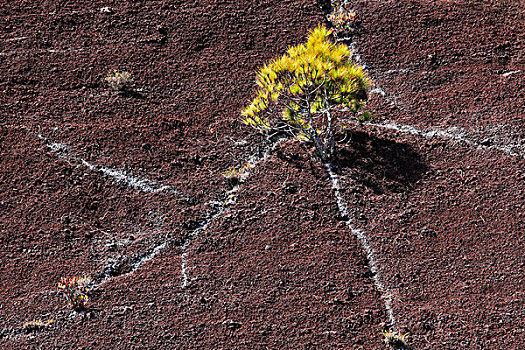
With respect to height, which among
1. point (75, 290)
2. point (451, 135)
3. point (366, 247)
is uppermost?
point (451, 135)

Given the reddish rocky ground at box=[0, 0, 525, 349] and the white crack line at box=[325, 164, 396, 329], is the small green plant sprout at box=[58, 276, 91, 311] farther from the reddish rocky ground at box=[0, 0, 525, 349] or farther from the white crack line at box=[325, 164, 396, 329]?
the white crack line at box=[325, 164, 396, 329]

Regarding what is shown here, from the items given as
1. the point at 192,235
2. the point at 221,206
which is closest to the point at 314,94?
the point at 221,206

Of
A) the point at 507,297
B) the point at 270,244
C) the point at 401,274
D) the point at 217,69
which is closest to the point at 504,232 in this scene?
the point at 507,297

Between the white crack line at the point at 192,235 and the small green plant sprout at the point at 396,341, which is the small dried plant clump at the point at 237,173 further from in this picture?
the small green plant sprout at the point at 396,341

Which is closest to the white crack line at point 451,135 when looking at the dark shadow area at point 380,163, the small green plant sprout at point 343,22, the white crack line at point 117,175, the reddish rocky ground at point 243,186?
the reddish rocky ground at point 243,186

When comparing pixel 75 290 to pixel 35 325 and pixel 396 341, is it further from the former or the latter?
pixel 396 341

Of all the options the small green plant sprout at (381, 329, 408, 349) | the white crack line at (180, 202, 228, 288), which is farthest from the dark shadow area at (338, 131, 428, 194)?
the small green plant sprout at (381, 329, 408, 349)
